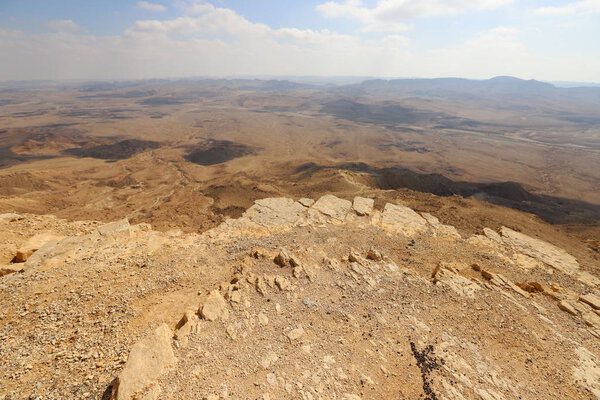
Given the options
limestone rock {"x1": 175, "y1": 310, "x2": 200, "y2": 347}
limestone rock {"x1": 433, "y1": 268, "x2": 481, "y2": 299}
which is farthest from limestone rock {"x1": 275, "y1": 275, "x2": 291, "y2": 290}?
limestone rock {"x1": 433, "y1": 268, "x2": 481, "y2": 299}

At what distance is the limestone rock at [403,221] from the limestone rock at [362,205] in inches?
44.2

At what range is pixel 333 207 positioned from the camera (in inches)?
802

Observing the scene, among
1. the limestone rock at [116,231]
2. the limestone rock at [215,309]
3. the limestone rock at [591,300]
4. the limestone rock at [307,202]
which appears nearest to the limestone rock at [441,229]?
the limestone rock at [591,300]

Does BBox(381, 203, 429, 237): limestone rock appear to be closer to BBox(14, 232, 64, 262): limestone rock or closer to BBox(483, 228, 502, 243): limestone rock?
BBox(483, 228, 502, 243): limestone rock

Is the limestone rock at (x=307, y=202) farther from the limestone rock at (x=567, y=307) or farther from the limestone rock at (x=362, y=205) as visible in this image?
the limestone rock at (x=567, y=307)

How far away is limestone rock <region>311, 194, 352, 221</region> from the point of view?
19203 mm

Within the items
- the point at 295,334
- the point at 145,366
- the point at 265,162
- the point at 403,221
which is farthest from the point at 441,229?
the point at 265,162

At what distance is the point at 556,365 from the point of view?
27.0 ft

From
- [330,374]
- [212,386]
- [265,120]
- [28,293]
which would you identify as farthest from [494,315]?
[265,120]

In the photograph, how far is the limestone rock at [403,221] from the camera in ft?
56.0

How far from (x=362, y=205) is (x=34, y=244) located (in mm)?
19180

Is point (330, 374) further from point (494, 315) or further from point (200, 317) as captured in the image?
point (494, 315)

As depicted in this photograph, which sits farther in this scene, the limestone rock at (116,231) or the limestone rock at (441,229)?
the limestone rock at (441,229)

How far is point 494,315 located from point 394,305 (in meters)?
3.59
